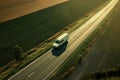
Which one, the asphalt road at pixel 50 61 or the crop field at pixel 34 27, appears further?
the crop field at pixel 34 27

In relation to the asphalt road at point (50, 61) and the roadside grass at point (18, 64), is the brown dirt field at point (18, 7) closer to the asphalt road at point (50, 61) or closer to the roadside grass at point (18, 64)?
the asphalt road at point (50, 61)

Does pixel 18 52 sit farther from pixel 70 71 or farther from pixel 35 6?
pixel 35 6

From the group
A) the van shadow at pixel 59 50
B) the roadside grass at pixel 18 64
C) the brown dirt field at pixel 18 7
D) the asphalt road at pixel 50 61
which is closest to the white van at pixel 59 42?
→ the van shadow at pixel 59 50

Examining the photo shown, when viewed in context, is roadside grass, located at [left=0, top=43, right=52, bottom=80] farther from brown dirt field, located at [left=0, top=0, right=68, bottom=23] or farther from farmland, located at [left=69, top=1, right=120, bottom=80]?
brown dirt field, located at [left=0, top=0, right=68, bottom=23]

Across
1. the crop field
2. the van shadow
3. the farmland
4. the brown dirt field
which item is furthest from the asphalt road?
the brown dirt field

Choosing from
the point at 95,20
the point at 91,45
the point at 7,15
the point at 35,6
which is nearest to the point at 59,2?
the point at 35,6
